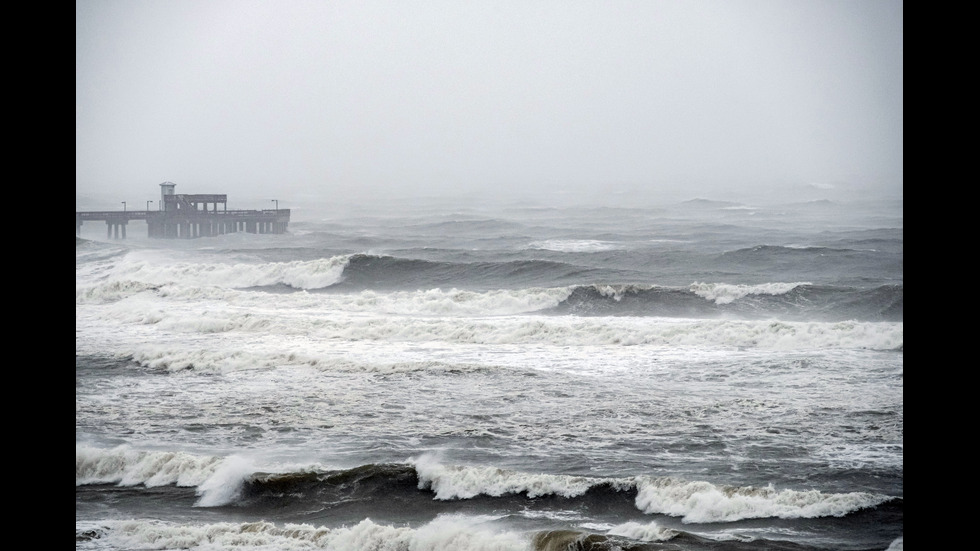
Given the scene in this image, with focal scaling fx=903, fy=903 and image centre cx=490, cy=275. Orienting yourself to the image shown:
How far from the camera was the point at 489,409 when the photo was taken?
22.5 ft

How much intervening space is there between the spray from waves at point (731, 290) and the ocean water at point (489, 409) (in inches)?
1.7

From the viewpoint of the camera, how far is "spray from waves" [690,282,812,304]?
12.4m

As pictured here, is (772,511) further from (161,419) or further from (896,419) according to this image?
(161,419)

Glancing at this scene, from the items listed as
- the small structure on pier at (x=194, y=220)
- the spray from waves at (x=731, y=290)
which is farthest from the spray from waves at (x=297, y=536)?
the small structure on pier at (x=194, y=220)

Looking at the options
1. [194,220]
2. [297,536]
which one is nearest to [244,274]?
[194,220]

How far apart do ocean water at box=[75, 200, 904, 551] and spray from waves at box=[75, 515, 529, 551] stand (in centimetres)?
1

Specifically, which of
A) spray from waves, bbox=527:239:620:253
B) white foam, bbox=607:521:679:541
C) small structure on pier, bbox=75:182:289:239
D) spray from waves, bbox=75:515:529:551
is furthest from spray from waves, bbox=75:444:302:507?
small structure on pier, bbox=75:182:289:239

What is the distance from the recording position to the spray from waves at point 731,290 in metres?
12.4

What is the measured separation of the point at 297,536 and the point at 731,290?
30.5 ft

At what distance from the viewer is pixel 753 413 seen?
21.9 feet

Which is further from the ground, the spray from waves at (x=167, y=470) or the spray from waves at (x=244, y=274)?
the spray from waves at (x=244, y=274)

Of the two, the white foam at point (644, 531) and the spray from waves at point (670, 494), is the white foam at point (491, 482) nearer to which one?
the spray from waves at point (670, 494)
